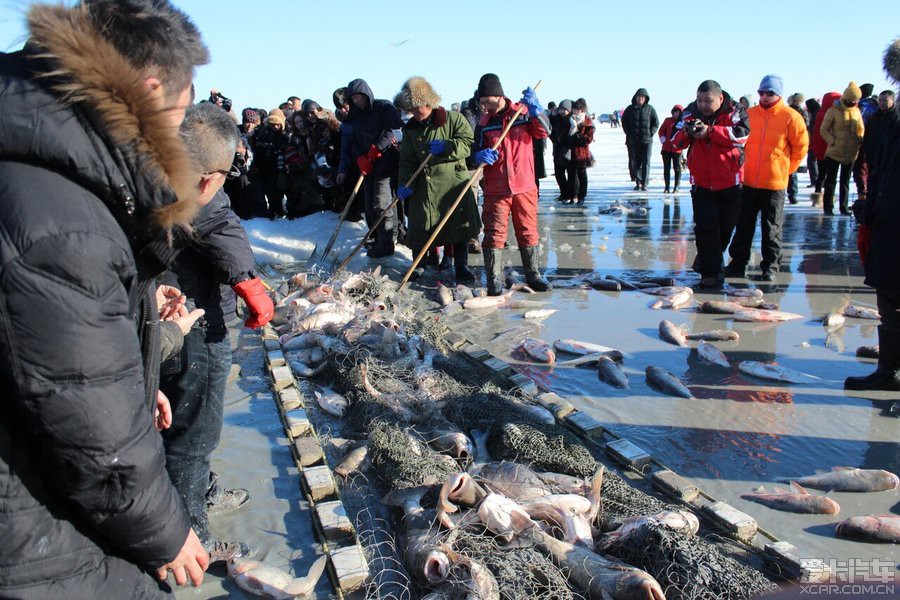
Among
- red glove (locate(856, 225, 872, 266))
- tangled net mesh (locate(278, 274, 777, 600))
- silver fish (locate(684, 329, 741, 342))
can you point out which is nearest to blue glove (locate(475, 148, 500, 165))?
tangled net mesh (locate(278, 274, 777, 600))

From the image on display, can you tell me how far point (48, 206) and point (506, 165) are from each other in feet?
22.4

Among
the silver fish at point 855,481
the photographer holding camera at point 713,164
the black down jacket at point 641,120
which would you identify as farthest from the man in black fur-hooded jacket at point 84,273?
the black down jacket at point 641,120

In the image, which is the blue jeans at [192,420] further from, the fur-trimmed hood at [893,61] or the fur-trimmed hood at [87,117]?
the fur-trimmed hood at [893,61]

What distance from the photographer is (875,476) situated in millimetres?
3881

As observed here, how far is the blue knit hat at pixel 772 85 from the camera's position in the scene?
802 cm

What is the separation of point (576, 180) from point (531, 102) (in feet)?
29.3

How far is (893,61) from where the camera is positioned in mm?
4676

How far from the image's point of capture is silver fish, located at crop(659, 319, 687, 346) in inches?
252

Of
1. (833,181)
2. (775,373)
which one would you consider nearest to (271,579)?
(775,373)

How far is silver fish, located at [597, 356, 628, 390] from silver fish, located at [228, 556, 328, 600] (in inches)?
116

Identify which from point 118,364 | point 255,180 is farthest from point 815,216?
point 118,364

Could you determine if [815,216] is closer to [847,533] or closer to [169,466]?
[847,533]

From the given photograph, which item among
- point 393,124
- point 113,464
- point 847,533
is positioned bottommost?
point 847,533

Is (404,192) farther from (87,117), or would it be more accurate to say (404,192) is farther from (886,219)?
(87,117)
